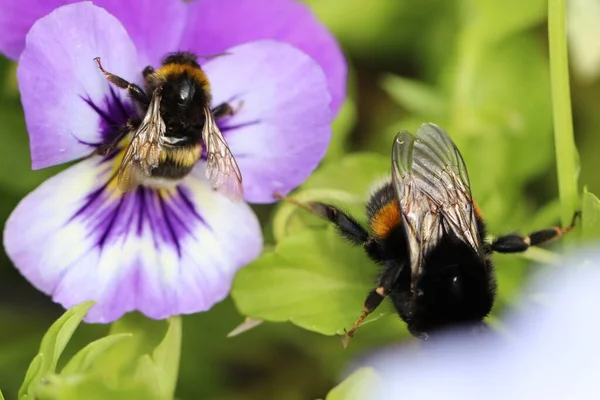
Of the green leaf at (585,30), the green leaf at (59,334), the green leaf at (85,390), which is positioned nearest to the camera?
the green leaf at (85,390)

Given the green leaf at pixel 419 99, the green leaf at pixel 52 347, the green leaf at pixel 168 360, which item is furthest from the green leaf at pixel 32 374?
the green leaf at pixel 419 99

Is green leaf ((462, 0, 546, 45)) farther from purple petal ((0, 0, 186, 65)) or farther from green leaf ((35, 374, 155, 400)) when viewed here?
green leaf ((35, 374, 155, 400))

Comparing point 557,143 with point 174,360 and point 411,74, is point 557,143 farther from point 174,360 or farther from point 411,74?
point 411,74

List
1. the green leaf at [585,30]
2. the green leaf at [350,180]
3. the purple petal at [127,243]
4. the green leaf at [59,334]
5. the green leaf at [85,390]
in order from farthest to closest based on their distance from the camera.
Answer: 1. the green leaf at [585,30]
2. the green leaf at [350,180]
3. the purple petal at [127,243]
4. the green leaf at [59,334]
5. the green leaf at [85,390]

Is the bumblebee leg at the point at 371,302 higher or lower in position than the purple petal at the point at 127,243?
lower

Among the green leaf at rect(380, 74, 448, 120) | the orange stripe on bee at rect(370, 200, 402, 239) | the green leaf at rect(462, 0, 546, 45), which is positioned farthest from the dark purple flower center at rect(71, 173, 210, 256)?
the green leaf at rect(462, 0, 546, 45)

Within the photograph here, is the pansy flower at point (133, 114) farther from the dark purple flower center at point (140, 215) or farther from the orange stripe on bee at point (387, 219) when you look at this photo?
the orange stripe on bee at point (387, 219)

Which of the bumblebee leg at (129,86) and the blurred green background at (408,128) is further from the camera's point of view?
the blurred green background at (408,128)
